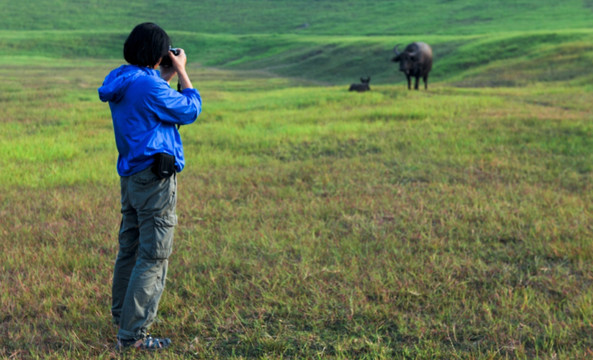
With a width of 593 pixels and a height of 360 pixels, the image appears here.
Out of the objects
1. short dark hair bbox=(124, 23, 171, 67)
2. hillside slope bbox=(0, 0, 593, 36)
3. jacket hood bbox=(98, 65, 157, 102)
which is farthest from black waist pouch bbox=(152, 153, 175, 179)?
hillside slope bbox=(0, 0, 593, 36)

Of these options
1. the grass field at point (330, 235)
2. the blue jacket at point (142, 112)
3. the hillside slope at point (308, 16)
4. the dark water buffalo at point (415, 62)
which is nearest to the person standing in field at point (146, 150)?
Result: the blue jacket at point (142, 112)

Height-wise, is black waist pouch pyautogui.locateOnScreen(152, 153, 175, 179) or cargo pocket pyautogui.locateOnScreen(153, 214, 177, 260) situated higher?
black waist pouch pyautogui.locateOnScreen(152, 153, 175, 179)

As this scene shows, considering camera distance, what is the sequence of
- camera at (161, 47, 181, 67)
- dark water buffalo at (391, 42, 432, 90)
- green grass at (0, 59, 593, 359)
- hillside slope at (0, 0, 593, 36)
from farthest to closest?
hillside slope at (0, 0, 593, 36)
dark water buffalo at (391, 42, 432, 90)
green grass at (0, 59, 593, 359)
camera at (161, 47, 181, 67)

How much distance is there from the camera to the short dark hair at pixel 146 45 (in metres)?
3.23

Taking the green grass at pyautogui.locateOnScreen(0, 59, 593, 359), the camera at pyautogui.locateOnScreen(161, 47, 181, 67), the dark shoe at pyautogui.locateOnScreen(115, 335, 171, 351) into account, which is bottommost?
the green grass at pyautogui.locateOnScreen(0, 59, 593, 359)

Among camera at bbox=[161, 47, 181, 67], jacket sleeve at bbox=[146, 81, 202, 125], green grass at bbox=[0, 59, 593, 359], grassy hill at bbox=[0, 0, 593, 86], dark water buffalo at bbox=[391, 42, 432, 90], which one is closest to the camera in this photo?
jacket sleeve at bbox=[146, 81, 202, 125]

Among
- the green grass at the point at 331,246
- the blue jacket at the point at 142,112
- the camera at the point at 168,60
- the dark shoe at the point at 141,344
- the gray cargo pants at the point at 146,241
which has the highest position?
the camera at the point at 168,60

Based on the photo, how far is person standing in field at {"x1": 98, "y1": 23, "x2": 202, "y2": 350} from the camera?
3225 mm

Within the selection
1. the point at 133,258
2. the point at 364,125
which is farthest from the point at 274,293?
the point at 364,125

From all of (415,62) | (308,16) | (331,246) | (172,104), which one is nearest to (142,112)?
(172,104)

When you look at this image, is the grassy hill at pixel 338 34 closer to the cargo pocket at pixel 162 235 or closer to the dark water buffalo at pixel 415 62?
the dark water buffalo at pixel 415 62

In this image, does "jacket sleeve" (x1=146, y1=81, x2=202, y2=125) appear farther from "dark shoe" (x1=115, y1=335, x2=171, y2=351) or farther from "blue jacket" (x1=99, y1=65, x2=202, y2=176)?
"dark shoe" (x1=115, y1=335, x2=171, y2=351)

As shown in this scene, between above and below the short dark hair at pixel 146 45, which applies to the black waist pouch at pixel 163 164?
below

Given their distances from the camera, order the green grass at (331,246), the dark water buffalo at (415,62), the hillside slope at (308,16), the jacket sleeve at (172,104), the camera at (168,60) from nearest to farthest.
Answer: the jacket sleeve at (172,104)
the camera at (168,60)
the green grass at (331,246)
the dark water buffalo at (415,62)
the hillside slope at (308,16)
